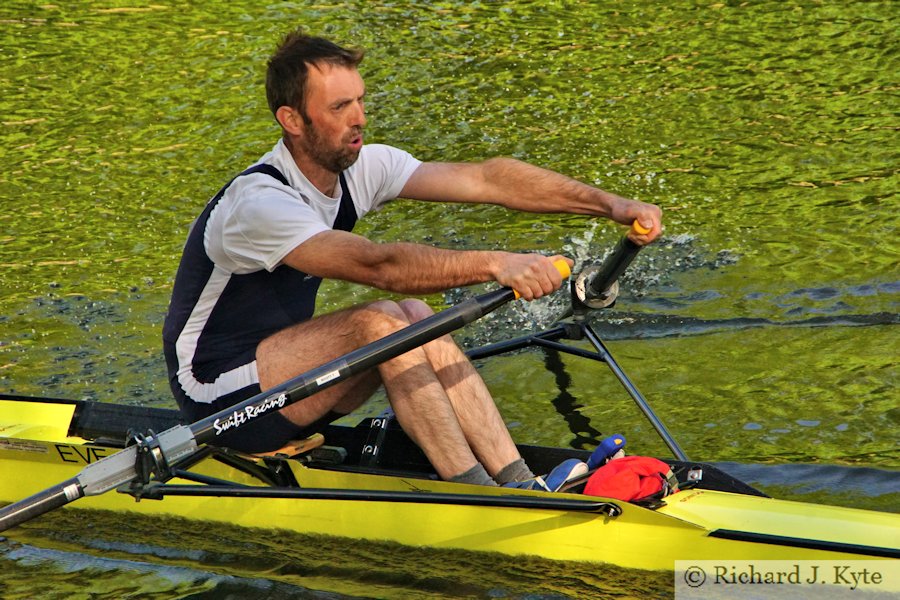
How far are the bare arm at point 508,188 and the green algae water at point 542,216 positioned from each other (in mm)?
1500

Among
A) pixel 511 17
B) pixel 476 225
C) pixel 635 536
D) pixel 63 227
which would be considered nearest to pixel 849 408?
pixel 635 536

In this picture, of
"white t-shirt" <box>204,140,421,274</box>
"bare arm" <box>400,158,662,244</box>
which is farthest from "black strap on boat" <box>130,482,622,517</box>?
"bare arm" <box>400,158,662,244</box>

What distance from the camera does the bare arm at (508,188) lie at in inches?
202

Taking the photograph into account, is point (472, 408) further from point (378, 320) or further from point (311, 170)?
point (311, 170)

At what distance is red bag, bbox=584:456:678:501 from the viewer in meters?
4.46

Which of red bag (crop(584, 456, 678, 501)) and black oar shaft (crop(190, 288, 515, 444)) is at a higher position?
black oar shaft (crop(190, 288, 515, 444))

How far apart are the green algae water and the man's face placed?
1.72m

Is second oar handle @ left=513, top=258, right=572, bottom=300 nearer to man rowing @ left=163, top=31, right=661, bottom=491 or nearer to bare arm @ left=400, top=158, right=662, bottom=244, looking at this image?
man rowing @ left=163, top=31, right=661, bottom=491

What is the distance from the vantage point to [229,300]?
16.3ft

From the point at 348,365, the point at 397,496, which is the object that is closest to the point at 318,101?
the point at 348,365

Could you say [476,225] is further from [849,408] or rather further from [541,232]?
[849,408]

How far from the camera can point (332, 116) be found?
192 inches

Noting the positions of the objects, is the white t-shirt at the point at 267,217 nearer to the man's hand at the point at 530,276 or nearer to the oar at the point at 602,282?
the man's hand at the point at 530,276

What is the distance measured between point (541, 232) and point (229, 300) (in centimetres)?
447
